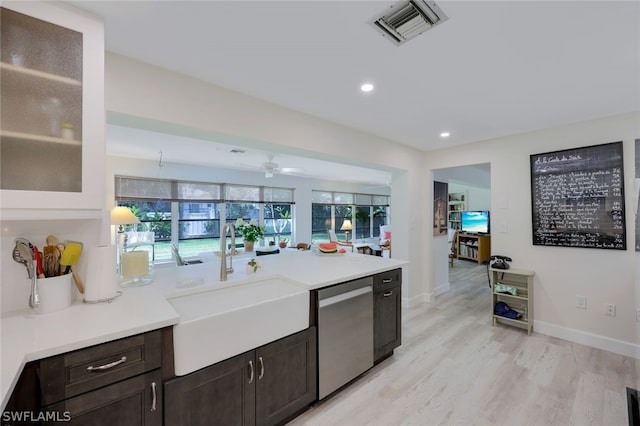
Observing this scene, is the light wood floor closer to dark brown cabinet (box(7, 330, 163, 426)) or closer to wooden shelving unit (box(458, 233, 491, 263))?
dark brown cabinet (box(7, 330, 163, 426))

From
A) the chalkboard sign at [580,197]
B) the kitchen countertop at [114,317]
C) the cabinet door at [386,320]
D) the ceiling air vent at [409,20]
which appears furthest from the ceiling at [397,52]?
the cabinet door at [386,320]

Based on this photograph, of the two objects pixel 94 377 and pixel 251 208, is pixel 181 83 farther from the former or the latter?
pixel 251 208

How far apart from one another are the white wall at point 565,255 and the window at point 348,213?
4735 mm

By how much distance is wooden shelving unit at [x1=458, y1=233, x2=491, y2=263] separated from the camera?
689 centimetres

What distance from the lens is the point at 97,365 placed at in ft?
3.50

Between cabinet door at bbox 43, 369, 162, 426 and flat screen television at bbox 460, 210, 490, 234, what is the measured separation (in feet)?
26.1

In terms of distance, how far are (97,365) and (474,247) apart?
7.98 metres

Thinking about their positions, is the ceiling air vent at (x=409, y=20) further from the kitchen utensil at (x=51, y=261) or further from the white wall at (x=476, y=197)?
the white wall at (x=476, y=197)

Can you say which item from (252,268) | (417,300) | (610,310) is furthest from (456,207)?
(252,268)

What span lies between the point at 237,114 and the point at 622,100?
3301 mm

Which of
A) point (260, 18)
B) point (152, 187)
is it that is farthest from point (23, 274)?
point (152, 187)

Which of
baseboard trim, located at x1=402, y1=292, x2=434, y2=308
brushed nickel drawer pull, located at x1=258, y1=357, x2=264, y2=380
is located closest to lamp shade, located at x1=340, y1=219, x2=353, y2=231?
baseboard trim, located at x1=402, y1=292, x2=434, y2=308

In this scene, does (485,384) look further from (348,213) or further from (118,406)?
(348,213)

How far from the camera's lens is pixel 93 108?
A: 1287mm
